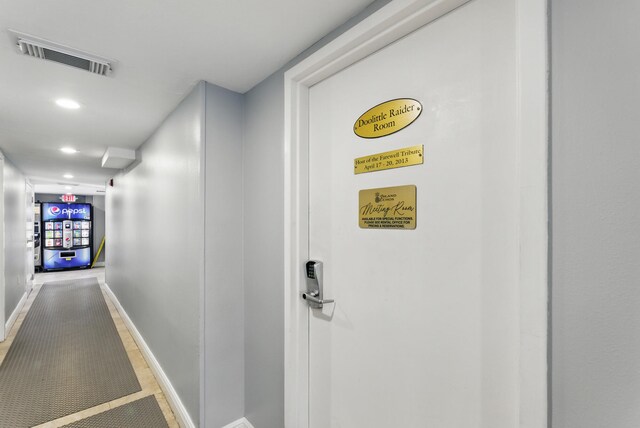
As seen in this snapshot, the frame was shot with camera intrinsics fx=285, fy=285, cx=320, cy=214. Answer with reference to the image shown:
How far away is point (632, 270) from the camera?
2.02 feet

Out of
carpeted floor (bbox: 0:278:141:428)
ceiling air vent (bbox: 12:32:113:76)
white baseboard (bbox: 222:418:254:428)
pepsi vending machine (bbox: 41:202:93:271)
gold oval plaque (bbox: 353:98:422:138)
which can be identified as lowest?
carpeted floor (bbox: 0:278:141:428)

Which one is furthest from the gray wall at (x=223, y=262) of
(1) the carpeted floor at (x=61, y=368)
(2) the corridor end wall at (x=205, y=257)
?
(1) the carpeted floor at (x=61, y=368)

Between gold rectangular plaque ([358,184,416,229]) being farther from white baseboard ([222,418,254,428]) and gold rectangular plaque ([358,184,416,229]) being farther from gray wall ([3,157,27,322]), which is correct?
gray wall ([3,157,27,322])

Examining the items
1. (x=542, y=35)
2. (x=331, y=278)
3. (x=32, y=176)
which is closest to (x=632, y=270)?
(x=542, y=35)

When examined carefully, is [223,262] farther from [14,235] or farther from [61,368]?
[14,235]

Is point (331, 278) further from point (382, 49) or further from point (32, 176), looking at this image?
point (32, 176)

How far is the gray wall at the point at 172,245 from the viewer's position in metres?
1.83

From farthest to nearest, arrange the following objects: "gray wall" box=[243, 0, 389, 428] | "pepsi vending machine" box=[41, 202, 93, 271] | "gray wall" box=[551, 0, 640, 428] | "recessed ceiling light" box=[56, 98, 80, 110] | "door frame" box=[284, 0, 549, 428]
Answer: "pepsi vending machine" box=[41, 202, 93, 271] → "recessed ceiling light" box=[56, 98, 80, 110] → "gray wall" box=[243, 0, 389, 428] → "door frame" box=[284, 0, 549, 428] → "gray wall" box=[551, 0, 640, 428]

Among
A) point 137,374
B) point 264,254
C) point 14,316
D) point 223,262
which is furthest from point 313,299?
point 14,316

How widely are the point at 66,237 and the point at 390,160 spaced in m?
10.4

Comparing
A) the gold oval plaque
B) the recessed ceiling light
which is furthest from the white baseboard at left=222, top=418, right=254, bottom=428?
the recessed ceiling light

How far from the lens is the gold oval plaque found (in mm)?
1079

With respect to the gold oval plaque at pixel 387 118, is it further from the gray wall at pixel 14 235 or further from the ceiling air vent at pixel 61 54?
the gray wall at pixel 14 235

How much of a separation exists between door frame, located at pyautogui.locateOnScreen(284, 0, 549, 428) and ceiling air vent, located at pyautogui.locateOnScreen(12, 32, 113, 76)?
105 cm
